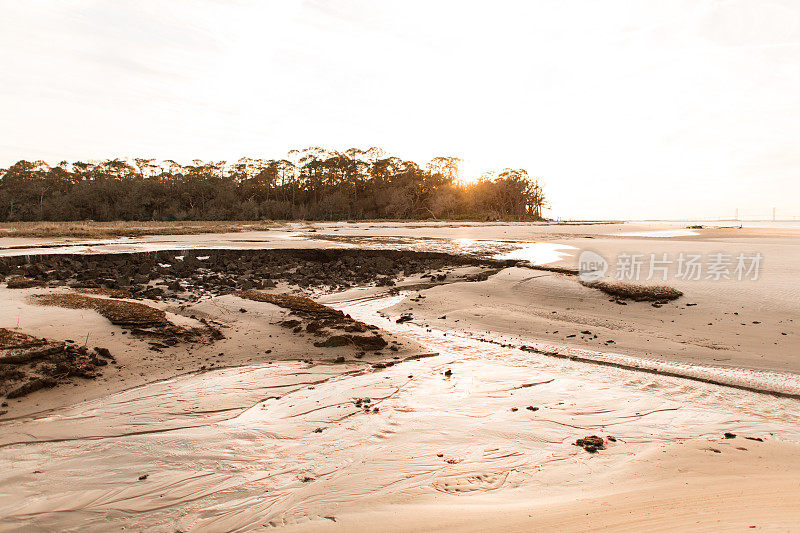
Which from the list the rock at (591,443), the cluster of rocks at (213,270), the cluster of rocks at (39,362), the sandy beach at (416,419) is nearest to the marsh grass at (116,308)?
the sandy beach at (416,419)

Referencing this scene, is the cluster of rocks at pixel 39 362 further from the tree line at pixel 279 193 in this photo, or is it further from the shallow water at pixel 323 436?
the tree line at pixel 279 193

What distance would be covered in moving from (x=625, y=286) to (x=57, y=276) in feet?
51.6

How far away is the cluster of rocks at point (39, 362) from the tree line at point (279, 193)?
67273 millimetres

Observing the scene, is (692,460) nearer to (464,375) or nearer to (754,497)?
(754,497)

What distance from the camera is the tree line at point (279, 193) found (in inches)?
2852

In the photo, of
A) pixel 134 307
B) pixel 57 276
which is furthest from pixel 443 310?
pixel 57 276

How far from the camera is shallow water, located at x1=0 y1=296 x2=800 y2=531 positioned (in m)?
2.91

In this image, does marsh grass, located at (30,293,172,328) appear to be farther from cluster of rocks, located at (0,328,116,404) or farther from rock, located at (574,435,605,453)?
rock, located at (574,435,605,453)

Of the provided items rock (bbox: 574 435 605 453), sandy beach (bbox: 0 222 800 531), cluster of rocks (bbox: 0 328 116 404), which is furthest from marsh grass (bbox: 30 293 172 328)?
rock (bbox: 574 435 605 453)

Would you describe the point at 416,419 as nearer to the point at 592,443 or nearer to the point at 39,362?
the point at 592,443

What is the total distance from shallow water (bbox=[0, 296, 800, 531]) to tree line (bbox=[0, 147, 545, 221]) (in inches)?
2679

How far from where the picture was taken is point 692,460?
3.39 m

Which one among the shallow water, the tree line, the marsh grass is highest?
the tree line

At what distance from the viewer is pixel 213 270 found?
50.0 feet
